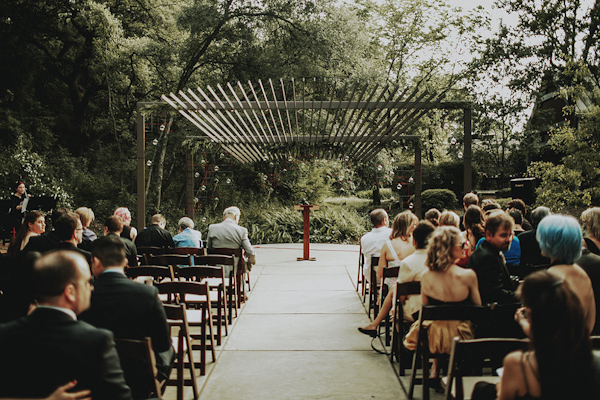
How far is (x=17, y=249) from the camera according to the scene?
5.10m

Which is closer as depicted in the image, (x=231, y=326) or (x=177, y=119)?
(x=231, y=326)

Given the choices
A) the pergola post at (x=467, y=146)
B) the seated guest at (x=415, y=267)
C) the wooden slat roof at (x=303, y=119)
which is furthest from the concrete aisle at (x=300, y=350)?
the pergola post at (x=467, y=146)

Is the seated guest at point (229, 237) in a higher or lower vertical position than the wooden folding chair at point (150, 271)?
higher

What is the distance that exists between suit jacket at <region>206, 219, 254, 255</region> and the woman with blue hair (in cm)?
489

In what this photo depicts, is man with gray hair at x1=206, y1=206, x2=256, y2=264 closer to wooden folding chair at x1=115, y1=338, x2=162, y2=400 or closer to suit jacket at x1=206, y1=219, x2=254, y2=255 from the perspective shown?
suit jacket at x1=206, y1=219, x2=254, y2=255

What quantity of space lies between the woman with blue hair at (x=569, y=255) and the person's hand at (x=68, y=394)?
257 cm

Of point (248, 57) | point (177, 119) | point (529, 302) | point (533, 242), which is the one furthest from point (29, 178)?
point (529, 302)

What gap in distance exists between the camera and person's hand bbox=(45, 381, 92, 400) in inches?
83.2

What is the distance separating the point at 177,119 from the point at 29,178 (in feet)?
18.1

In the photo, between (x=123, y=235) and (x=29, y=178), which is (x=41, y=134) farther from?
(x=123, y=235)

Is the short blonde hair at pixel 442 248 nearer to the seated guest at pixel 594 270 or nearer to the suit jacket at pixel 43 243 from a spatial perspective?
the seated guest at pixel 594 270

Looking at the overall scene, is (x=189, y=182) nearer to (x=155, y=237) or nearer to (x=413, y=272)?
(x=155, y=237)

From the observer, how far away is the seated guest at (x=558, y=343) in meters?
1.98

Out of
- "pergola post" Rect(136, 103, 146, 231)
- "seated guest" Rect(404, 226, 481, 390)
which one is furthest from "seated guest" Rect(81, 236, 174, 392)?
"pergola post" Rect(136, 103, 146, 231)
